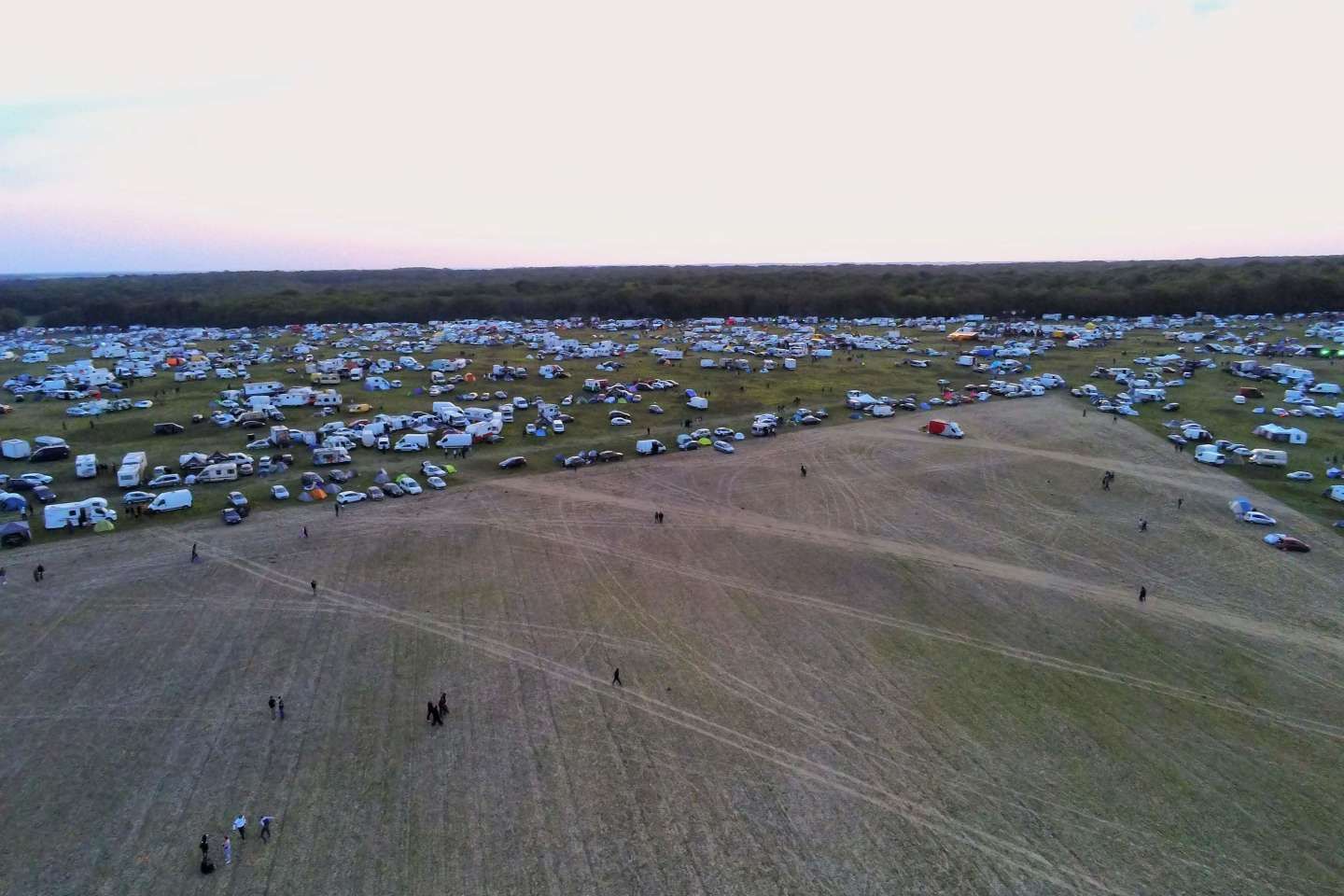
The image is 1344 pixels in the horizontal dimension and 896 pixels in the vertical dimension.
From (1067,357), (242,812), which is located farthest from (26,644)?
(1067,357)

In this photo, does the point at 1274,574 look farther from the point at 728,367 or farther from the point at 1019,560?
the point at 728,367

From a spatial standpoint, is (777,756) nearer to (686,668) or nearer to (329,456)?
(686,668)

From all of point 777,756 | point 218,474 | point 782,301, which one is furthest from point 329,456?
point 782,301

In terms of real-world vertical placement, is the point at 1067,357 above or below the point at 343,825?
above

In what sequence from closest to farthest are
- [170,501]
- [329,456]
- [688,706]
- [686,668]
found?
[688,706] < [686,668] < [170,501] < [329,456]

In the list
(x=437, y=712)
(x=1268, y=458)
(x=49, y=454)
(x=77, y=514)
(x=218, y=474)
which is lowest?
(x=437, y=712)

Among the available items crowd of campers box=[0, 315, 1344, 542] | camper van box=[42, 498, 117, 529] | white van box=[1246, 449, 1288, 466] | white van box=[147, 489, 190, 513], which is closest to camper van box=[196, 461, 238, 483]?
crowd of campers box=[0, 315, 1344, 542]

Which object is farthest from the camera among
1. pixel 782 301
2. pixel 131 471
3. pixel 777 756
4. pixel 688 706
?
pixel 782 301
